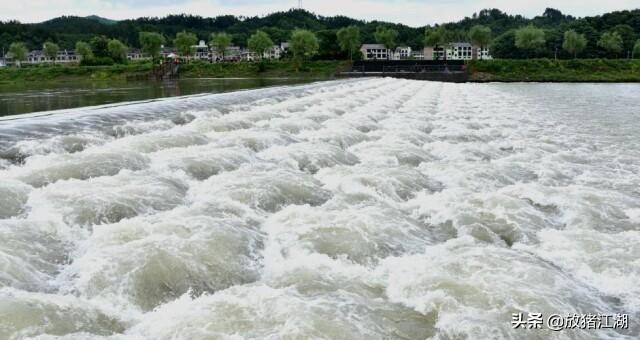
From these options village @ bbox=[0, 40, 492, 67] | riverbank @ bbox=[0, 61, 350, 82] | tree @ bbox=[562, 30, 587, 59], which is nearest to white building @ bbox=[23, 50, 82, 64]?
village @ bbox=[0, 40, 492, 67]

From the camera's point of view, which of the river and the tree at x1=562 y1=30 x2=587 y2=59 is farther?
the tree at x1=562 y1=30 x2=587 y2=59

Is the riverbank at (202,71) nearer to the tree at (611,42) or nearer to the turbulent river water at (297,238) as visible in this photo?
the tree at (611,42)

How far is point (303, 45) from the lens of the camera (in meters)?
83.7

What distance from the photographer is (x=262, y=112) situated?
17.5 meters

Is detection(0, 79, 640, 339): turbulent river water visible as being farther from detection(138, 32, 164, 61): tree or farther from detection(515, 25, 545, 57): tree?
detection(515, 25, 545, 57): tree

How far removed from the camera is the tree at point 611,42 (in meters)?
93.3

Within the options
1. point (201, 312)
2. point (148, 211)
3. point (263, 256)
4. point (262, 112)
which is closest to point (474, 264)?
point (263, 256)

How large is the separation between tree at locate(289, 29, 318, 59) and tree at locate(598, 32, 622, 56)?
5070cm

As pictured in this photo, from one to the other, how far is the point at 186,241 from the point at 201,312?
4.67ft

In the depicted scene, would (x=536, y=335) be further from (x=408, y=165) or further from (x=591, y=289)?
(x=408, y=165)

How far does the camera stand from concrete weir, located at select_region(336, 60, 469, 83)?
205 ft

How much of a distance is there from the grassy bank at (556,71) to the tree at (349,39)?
21356 millimetres

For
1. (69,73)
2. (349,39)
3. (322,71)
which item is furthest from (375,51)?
(69,73)

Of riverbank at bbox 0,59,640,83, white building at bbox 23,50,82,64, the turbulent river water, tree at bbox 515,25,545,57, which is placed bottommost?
the turbulent river water
